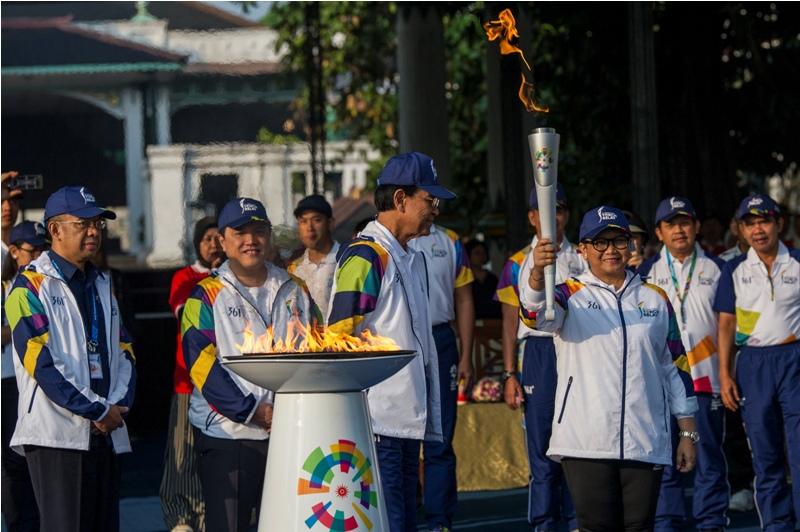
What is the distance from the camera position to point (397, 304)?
22.5 ft

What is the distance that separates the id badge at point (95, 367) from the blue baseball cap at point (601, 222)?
6.41ft

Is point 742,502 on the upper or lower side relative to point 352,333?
lower

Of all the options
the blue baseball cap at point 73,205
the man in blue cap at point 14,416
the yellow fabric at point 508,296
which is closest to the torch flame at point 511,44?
the blue baseball cap at point 73,205

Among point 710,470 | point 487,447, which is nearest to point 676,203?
point 710,470

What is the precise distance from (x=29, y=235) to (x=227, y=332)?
7.39 feet

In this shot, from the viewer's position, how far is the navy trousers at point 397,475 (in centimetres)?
688

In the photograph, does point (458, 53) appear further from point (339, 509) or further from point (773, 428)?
point (339, 509)

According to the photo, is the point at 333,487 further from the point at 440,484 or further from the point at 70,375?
the point at 440,484

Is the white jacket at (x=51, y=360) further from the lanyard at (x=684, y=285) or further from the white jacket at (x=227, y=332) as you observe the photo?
the lanyard at (x=684, y=285)

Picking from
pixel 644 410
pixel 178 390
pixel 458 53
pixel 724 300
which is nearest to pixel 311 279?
pixel 178 390

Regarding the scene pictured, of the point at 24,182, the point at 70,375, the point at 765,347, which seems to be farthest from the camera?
the point at 765,347

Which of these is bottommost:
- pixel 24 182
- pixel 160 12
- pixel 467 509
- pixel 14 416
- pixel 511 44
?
pixel 467 509

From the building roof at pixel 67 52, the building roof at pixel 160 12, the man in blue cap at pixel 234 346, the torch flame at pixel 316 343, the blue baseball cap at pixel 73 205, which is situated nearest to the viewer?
the torch flame at pixel 316 343

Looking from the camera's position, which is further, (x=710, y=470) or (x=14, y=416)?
(x=710, y=470)
